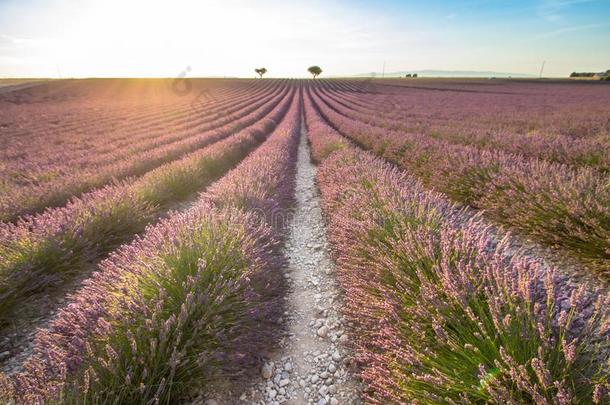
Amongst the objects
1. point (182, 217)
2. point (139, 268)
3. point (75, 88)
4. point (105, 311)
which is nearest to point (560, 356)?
point (105, 311)

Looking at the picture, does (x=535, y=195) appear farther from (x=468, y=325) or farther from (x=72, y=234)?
(x=72, y=234)

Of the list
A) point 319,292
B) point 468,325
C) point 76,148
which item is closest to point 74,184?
point 319,292

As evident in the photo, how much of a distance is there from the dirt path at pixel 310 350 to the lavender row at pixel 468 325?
218mm

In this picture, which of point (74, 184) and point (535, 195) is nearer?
point (535, 195)

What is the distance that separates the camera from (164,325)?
5.73 feet

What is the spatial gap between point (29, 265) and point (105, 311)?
6.12 feet

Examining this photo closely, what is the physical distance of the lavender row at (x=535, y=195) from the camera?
10.9ft

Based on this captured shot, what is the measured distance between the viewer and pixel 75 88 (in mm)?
51281

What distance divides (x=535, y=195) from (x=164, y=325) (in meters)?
4.83

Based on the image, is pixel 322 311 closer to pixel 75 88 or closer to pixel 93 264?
pixel 93 264

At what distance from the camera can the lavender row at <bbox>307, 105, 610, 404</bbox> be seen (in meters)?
1.39

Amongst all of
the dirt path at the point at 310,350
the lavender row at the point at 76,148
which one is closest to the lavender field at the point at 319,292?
the dirt path at the point at 310,350

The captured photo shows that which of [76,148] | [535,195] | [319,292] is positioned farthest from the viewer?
[76,148]

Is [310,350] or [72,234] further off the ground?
[72,234]
